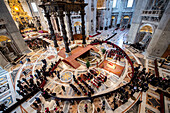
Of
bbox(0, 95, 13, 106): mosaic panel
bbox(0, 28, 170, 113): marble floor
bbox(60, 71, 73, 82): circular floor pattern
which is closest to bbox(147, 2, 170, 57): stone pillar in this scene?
bbox(0, 28, 170, 113): marble floor

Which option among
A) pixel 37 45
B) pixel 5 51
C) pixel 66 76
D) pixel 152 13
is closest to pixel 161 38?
pixel 152 13

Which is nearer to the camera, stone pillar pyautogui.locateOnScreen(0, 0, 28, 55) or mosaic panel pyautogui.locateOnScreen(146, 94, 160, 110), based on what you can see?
mosaic panel pyautogui.locateOnScreen(146, 94, 160, 110)

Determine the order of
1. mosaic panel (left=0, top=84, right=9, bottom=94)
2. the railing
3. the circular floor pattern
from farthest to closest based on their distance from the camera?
1. the railing
2. the circular floor pattern
3. mosaic panel (left=0, top=84, right=9, bottom=94)

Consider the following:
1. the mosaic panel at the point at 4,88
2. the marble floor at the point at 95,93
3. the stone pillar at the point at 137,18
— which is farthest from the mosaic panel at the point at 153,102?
the mosaic panel at the point at 4,88

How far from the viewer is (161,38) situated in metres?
9.50

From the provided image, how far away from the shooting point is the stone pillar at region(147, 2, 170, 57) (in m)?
8.66

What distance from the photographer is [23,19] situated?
2581 cm

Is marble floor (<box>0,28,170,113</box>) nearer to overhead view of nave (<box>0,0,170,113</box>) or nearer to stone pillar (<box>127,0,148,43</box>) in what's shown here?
overhead view of nave (<box>0,0,170,113</box>)

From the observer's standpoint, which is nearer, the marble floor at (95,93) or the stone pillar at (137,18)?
the marble floor at (95,93)

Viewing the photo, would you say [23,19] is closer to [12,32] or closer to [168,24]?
[12,32]

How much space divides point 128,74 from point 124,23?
83.4 feet

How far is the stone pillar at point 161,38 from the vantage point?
8.66 meters

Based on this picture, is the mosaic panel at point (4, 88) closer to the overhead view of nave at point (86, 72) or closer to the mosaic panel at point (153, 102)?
the overhead view of nave at point (86, 72)

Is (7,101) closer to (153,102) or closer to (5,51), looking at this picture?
(5,51)
